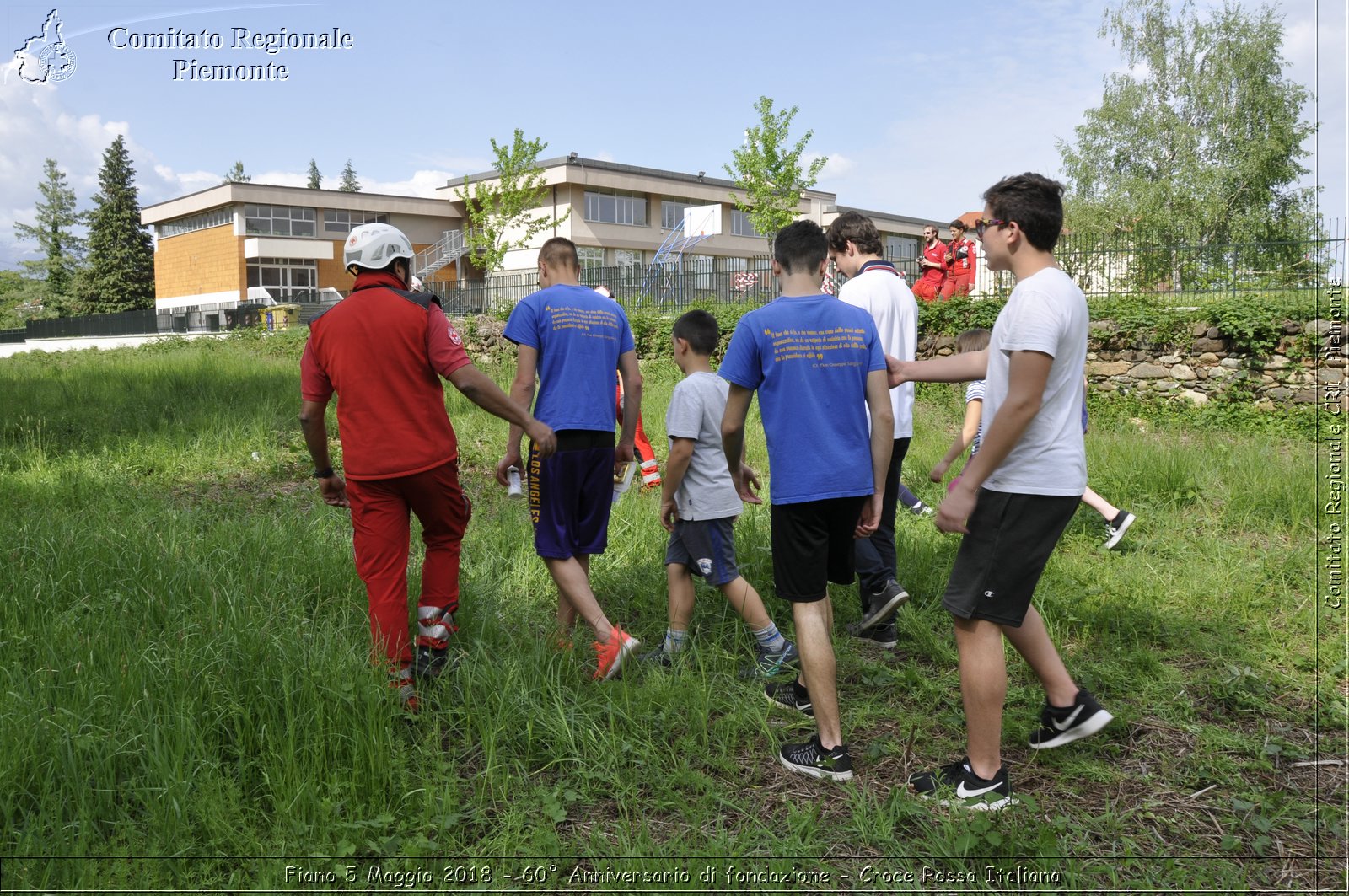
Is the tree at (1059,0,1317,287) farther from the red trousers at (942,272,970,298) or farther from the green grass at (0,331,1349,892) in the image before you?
the green grass at (0,331,1349,892)

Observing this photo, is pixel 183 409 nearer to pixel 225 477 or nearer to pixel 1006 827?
pixel 225 477

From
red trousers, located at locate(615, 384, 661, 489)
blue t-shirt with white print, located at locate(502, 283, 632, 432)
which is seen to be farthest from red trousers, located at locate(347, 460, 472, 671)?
red trousers, located at locate(615, 384, 661, 489)

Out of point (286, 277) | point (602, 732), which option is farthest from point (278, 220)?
point (602, 732)

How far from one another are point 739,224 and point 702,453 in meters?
55.4

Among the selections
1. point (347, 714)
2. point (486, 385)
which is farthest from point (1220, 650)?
point (347, 714)

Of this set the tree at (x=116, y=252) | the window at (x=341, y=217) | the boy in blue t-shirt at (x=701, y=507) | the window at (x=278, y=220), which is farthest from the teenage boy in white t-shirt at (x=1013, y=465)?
the tree at (x=116, y=252)

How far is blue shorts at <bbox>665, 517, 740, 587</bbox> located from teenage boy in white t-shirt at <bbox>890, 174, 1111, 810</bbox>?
1.39 metres

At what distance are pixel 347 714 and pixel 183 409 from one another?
10129 millimetres

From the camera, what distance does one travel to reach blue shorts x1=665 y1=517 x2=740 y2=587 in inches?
171

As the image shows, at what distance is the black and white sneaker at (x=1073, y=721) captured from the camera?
3.51 m

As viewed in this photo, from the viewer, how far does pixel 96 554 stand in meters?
5.27

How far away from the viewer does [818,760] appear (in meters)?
3.40

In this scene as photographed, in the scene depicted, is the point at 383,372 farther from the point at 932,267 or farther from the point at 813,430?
the point at 932,267

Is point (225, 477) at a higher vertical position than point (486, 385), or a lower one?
lower
